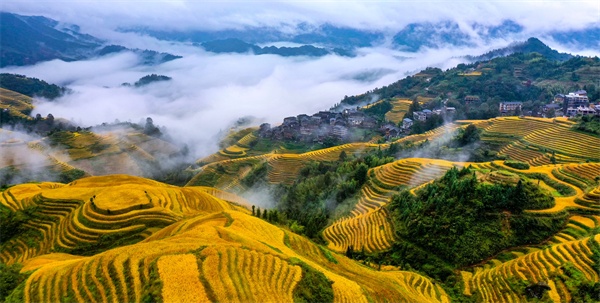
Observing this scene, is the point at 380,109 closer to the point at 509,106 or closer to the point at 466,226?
the point at 509,106

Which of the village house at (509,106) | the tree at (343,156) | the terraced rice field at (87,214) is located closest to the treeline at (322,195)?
the tree at (343,156)

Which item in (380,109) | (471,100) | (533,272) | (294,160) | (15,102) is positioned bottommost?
(15,102)

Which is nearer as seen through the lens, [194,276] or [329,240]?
[194,276]

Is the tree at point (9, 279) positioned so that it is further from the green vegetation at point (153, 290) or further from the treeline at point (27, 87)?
the treeline at point (27, 87)

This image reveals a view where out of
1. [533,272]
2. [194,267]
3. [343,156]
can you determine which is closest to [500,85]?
[343,156]

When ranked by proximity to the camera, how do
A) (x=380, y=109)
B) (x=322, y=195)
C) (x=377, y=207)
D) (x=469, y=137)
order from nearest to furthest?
(x=377, y=207) < (x=322, y=195) < (x=469, y=137) < (x=380, y=109)

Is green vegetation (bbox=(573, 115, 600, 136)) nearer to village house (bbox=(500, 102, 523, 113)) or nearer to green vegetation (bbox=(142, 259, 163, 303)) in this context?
village house (bbox=(500, 102, 523, 113))

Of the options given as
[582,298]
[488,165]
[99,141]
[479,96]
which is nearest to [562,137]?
[488,165]

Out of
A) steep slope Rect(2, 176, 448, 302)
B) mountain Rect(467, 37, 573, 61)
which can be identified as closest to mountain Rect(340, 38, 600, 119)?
mountain Rect(467, 37, 573, 61)
